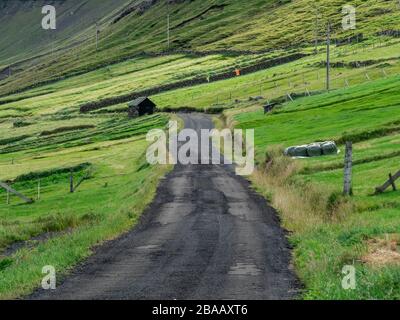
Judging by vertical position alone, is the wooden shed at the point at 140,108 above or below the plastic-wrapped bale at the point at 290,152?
above

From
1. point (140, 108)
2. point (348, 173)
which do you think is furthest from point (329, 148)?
point (140, 108)

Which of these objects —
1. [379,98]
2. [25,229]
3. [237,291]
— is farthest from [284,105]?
[237,291]

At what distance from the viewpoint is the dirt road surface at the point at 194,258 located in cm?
2020

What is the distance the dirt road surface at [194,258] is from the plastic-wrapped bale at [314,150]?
1298cm

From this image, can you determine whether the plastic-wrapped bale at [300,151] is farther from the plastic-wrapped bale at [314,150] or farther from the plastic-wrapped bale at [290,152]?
the plastic-wrapped bale at [314,150]

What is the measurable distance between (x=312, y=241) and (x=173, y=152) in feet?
162

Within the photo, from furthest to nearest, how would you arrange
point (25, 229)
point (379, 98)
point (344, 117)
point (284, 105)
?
point (284, 105) < point (379, 98) < point (344, 117) < point (25, 229)

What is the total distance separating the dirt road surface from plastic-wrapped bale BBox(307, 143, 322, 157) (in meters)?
13.0

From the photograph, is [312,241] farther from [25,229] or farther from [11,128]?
[11,128]

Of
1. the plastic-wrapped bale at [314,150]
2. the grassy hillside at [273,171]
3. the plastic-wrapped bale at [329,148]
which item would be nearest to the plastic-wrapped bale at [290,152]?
the grassy hillside at [273,171]

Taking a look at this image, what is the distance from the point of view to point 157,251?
89.3 feet

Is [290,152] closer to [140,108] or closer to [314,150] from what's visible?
[314,150]

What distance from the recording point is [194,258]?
25500mm
